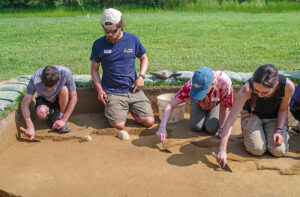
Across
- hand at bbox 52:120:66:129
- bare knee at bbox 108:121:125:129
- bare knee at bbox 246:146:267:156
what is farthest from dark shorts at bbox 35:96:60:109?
bare knee at bbox 246:146:267:156

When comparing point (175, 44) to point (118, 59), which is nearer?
point (118, 59)

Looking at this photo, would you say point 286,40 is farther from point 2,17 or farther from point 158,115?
point 2,17

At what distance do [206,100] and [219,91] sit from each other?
222mm

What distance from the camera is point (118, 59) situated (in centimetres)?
407

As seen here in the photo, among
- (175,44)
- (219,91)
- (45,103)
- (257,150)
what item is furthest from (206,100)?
(175,44)

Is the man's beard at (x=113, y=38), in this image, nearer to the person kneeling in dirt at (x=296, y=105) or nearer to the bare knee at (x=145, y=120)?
the bare knee at (x=145, y=120)

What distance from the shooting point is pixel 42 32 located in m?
8.55

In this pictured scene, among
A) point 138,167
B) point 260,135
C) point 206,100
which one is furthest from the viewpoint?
point 206,100

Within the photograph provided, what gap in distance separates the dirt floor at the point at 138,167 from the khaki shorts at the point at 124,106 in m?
0.18

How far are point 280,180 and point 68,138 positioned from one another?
219 centimetres

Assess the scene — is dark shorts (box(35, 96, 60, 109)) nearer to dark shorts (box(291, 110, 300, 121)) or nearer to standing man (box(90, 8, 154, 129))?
standing man (box(90, 8, 154, 129))

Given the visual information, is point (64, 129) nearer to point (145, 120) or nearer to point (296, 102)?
point (145, 120)

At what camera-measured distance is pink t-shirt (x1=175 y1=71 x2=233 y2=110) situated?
134 inches

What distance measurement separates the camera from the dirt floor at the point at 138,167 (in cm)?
282
